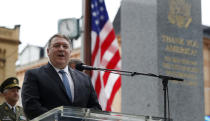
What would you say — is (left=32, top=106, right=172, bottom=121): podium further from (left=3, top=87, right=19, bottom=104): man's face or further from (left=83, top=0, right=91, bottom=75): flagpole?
(left=83, top=0, right=91, bottom=75): flagpole

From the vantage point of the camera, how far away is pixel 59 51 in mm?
3756

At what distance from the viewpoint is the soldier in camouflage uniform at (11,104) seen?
5316mm

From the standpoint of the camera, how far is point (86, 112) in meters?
2.94

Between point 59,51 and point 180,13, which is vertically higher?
point 180,13

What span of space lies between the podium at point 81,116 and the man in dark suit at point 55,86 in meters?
0.67

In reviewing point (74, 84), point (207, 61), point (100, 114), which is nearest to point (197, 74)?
point (74, 84)

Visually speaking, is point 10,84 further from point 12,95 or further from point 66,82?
point 66,82

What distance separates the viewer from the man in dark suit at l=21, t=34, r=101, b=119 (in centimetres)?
364

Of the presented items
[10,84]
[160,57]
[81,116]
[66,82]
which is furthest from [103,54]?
[81,116]

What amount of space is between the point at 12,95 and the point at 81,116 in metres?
2.69

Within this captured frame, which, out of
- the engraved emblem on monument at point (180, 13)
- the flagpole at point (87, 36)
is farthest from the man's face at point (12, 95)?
the flagpole at point (87, 36)

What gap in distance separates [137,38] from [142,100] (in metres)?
0.91

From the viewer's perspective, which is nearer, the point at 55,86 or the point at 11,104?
the point at 55,86

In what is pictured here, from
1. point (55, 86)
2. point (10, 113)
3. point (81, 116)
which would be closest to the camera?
point (81, 116)
